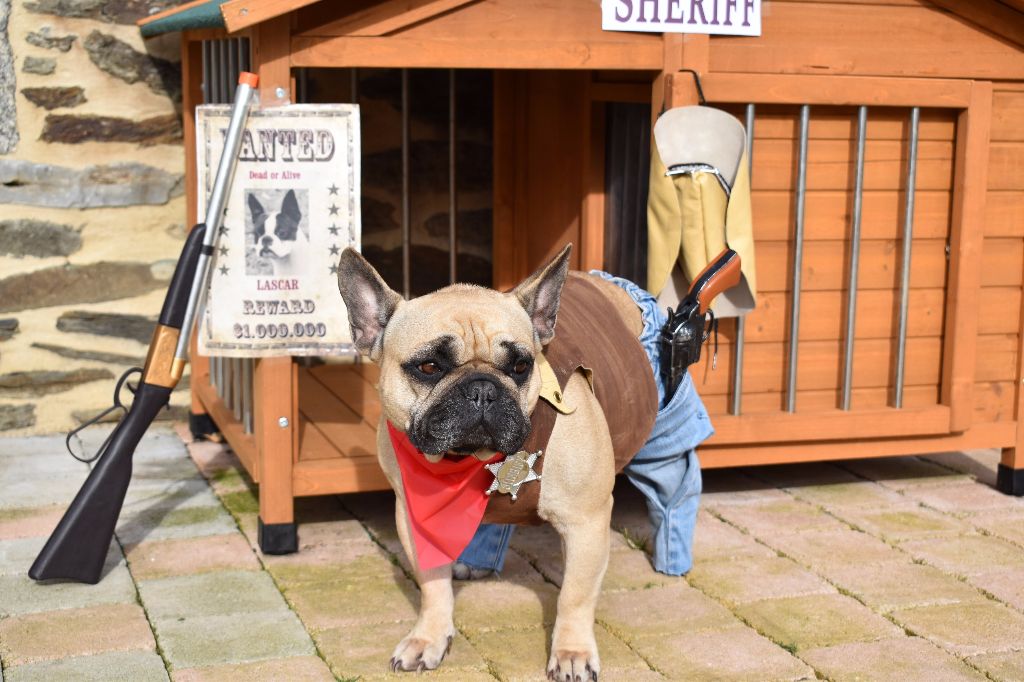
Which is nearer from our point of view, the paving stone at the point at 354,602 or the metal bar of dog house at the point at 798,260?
the paving stone at the point at 354,602

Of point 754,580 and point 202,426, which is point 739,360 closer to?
point 754,580

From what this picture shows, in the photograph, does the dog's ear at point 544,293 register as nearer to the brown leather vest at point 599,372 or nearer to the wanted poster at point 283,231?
the brown leather vest at point 599,372

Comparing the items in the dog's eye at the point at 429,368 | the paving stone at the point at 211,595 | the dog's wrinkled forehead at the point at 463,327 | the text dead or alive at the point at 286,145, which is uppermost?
the text dead or alive at the point at 286,145

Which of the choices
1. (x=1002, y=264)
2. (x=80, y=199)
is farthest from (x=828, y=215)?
(x=80, y=199)

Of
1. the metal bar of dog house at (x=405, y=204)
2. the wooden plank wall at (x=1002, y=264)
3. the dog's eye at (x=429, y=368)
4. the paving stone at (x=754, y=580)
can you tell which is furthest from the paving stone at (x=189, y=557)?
the wooden plank wall at (x=1002, y=264)

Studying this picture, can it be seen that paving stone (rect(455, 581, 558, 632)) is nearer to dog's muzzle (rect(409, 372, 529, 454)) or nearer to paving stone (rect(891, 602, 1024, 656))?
dog's muzzle (rect(409, 372, 529, 454))

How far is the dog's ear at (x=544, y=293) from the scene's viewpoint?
3.31 meters

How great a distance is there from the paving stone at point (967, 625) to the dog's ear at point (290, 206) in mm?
2285

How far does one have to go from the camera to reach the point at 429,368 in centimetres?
319

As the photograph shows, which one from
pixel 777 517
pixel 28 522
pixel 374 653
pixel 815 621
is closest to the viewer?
pixel 374 653

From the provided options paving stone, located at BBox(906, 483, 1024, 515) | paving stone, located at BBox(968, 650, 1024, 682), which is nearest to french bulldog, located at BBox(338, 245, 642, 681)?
paving stone, located at BBox(968, 650, 1024, 682)

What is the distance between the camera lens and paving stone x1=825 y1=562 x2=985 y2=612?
12.9ft

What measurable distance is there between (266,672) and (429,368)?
3.14 feet

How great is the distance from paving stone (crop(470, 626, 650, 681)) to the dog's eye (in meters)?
0.86
